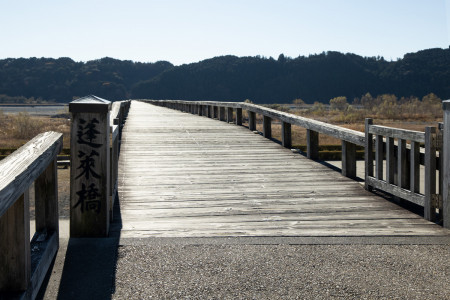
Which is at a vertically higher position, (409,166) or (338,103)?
(338,103)

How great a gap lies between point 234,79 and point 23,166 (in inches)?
7268

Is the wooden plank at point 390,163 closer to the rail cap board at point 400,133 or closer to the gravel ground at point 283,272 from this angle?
the rail cap board at point 400,133

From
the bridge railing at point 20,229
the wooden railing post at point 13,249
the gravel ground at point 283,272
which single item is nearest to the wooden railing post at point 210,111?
the gravel ground at point 283,272

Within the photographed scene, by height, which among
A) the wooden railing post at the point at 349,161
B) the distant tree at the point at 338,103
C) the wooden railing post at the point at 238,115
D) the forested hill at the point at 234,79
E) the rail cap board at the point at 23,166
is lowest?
the wooden railing post at the point at 349,161

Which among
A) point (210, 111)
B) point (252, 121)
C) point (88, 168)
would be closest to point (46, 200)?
point (88, 168)

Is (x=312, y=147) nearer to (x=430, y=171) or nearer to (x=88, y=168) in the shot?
(x=430, y=171)

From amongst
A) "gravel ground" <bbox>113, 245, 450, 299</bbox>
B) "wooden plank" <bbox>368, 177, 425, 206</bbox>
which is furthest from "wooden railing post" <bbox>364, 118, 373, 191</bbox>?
"gravel ground" <bbox>113, 245, 450, 299</bbox>

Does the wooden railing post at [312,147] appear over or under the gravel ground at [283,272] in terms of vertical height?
over

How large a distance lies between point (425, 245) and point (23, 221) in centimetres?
310

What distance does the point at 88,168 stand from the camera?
4.02 meters

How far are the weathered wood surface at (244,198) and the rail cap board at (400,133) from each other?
2.47ft

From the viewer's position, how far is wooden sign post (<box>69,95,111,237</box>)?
3992 millimetres

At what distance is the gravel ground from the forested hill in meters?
165

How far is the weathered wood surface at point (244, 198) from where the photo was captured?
4473 millimetres
